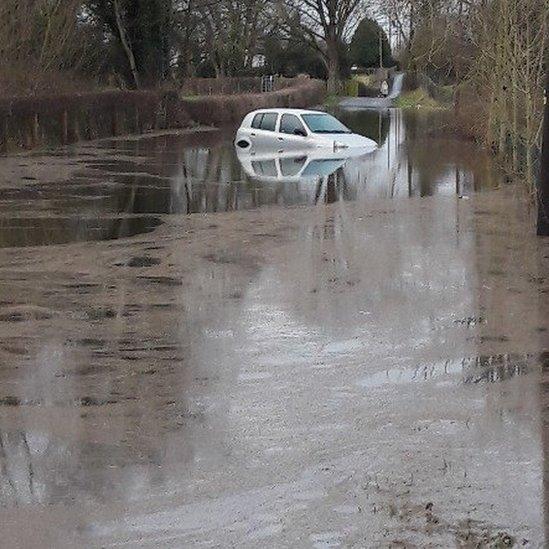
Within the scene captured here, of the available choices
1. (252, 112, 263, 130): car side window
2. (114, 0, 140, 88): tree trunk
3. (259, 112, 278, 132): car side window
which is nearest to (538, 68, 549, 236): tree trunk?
(259, 112, 278, 132): car side window

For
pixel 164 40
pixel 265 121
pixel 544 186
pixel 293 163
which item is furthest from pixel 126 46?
pixel 544 186

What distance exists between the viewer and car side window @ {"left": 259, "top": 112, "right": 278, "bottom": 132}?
1172 inches


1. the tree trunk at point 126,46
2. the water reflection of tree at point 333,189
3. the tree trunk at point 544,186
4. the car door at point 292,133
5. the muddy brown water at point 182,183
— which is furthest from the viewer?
the tree trunk at point 126,46

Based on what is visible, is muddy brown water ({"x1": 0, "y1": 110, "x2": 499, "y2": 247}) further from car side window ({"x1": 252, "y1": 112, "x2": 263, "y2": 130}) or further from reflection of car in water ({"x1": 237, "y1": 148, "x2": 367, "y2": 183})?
car side window ({"x1": 252, "y1": 112, "x2": 263, "y2": 130})

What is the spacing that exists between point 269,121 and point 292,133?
103cm

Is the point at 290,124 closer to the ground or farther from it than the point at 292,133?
farther from it

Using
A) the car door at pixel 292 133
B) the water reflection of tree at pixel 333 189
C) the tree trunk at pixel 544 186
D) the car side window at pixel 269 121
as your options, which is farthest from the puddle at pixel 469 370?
the car side window at pixel 269 121

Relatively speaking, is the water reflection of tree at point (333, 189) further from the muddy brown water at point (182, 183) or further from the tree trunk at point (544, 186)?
the tree trunk at point (544, 186)

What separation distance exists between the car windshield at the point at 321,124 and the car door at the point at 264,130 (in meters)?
0.94

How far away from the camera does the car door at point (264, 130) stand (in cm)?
2961

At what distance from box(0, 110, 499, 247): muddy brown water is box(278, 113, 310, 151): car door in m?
1.57

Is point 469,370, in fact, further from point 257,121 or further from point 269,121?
point 257,121

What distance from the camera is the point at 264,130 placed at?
30.1 metres

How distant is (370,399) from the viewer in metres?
7.57
